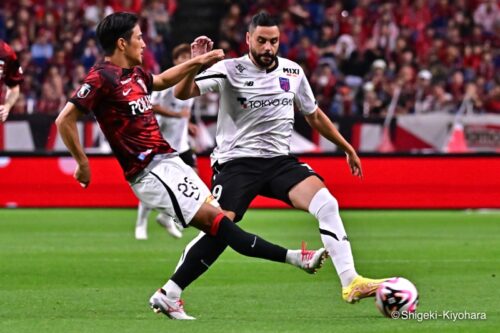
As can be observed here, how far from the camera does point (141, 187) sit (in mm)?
8609

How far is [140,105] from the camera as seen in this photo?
28.2 feet

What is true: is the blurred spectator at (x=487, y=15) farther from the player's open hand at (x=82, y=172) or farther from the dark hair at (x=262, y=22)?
the player's open hand at (x=82, y=172)

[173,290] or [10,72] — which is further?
[10,72]

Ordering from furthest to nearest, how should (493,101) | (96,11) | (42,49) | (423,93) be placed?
(96,11), (42,49), (423,93), (493,101)

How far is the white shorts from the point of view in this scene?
27.8ft

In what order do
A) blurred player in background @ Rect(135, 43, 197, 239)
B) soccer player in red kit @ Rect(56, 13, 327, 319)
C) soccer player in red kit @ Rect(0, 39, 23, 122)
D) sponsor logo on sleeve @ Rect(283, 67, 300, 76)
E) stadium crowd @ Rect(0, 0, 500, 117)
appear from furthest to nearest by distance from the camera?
stadium crowd @ Rect(0, 0, 500, 117) < blurred player in background @ Rect(135, 43, 197, 239) < soccer player in red kit @ Rect(0, 39, 23, 122) < sponsor logo on sleeve @ Rect(283, 67, 300, 76) < soccer player in red kit @ Rect(56, 13, 327, 319)

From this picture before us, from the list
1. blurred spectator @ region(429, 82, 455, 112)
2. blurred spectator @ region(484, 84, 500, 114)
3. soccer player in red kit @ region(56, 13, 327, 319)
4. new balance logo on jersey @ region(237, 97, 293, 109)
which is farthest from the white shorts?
blurred spectator @ region(484, 84, 500, 114)

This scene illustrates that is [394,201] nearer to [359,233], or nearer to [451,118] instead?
[451,118]

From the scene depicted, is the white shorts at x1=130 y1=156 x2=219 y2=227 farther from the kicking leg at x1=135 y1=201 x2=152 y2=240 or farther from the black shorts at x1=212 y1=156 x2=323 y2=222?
the kicking leg at x1=135 y1=201 x2=152 y2=240

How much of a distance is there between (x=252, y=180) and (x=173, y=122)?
22.0ft

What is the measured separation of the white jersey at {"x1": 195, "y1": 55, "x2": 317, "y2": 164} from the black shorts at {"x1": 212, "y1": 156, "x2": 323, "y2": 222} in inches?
3.4

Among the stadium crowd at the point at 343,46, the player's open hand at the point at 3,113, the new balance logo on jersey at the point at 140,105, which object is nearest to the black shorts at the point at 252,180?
the new balance logo on jersey at the point at 140,105

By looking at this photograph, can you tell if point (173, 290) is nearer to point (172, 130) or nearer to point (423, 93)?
point (172, 130)

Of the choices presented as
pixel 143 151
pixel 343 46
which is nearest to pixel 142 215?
pixel 143 151
